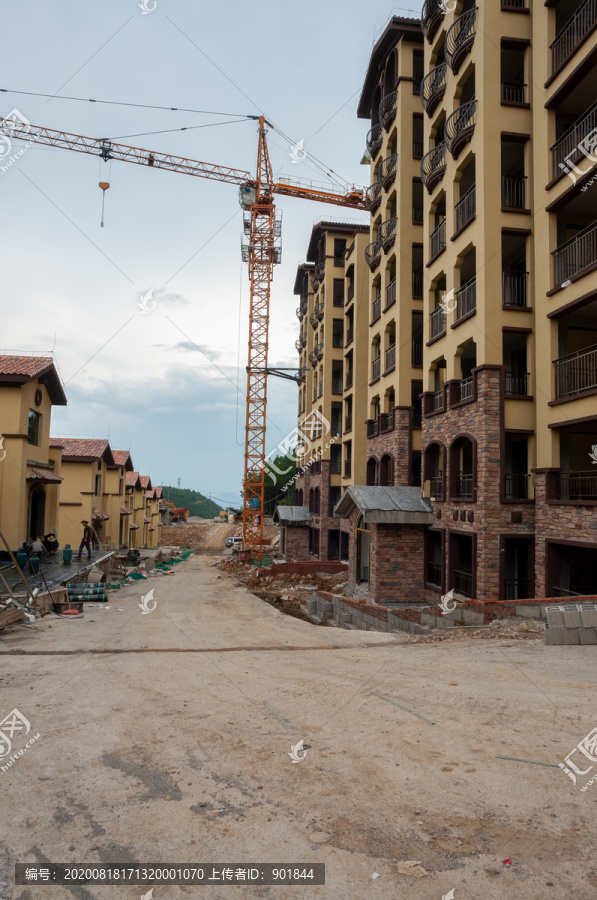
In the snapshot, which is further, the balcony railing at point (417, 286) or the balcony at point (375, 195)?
the balcony at point (375, 195)

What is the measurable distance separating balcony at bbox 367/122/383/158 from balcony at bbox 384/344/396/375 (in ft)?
38.5

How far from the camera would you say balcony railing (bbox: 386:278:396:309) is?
26.5 meters

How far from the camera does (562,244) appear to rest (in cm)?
1684

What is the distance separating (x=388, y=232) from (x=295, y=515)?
25.0 m

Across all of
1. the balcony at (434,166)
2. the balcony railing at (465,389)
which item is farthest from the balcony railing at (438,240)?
the balcony railing at (465,389)

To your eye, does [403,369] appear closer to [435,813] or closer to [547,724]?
[547,724]

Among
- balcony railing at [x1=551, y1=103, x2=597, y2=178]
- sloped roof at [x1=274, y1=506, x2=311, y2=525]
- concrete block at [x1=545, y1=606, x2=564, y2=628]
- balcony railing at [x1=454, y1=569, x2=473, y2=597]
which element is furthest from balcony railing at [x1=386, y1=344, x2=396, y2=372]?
sloped roof at [x1=274, y1=506, x2=311, y2=525]

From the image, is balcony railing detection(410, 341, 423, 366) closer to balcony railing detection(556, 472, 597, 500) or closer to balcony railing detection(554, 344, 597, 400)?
balcony railing detection(554, 344, 597, 400)

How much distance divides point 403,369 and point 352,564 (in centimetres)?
964

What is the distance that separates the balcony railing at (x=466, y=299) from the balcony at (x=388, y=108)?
12.8 metres

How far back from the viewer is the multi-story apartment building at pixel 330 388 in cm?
3419

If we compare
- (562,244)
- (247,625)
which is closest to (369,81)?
(562,244)

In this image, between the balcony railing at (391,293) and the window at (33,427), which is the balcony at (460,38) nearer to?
the balcony railing at (391,293)

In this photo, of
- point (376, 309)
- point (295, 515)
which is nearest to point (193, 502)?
point (295, 515)
